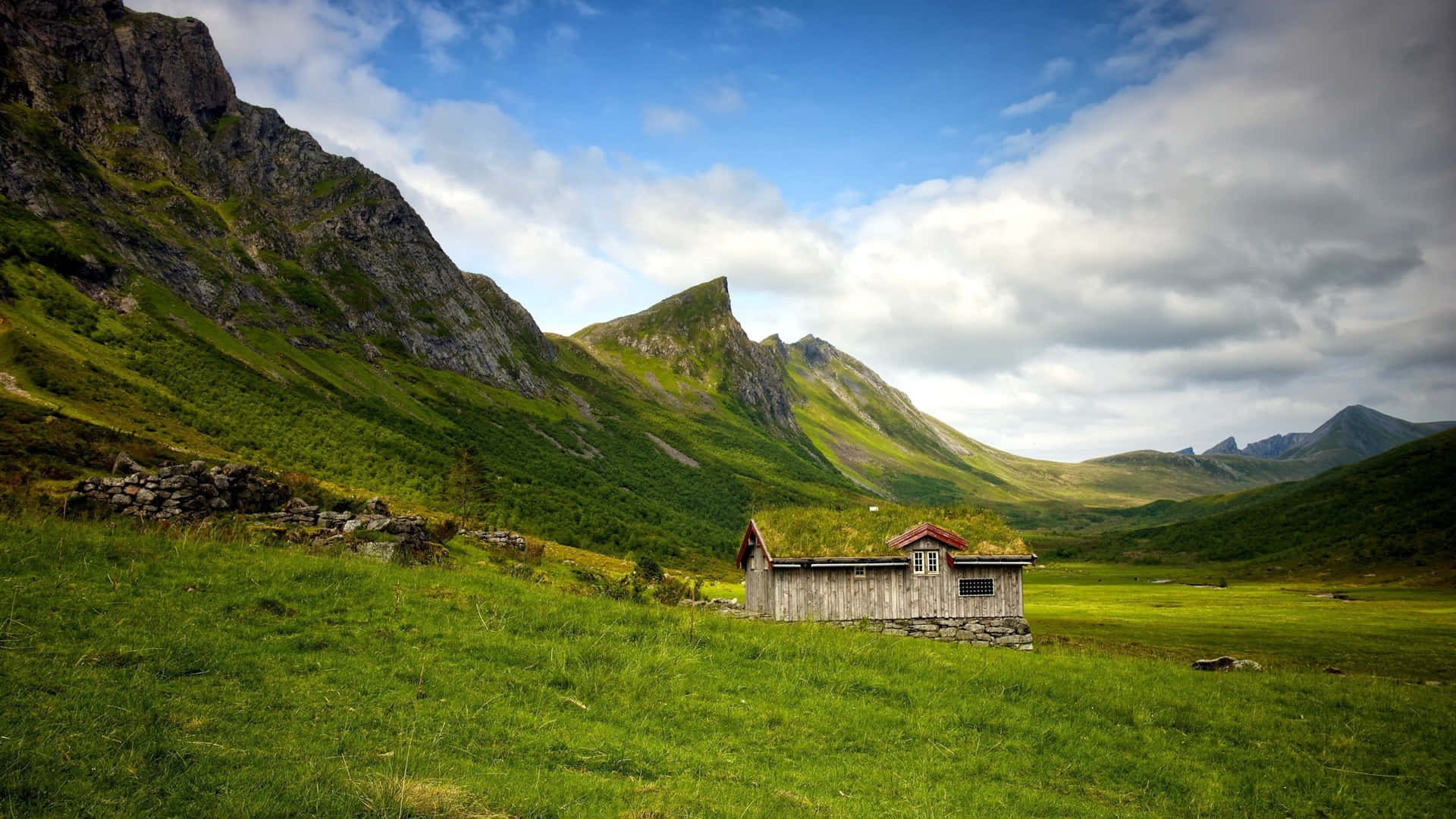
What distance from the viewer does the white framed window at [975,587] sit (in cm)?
3594

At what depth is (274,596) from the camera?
55.0 ft

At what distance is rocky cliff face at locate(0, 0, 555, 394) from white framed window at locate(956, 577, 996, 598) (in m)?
103

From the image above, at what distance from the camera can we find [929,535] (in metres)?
35.8

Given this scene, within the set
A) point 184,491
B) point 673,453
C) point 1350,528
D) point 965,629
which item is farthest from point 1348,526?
point 184,491

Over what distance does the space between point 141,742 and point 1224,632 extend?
5534 cm

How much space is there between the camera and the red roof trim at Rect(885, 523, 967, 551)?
117ft

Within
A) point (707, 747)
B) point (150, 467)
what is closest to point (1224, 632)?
point (707, 747)

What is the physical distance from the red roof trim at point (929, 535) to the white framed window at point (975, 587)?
2001 millimetres

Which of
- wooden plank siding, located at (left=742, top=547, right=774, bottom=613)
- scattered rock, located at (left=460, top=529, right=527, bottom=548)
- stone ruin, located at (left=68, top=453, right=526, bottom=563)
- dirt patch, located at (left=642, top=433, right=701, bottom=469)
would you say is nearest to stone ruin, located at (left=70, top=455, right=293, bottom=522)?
stone ruin, located at (left=68, top=453, right=526, bottom=563)

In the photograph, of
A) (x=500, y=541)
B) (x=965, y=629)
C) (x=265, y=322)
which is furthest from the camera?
(x=265, y=322)

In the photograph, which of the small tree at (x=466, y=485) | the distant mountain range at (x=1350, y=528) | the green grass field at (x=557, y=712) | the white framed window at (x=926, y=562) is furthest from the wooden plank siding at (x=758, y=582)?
the distant mountain range at (x=1350, y=528)

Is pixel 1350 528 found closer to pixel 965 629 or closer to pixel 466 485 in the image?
pixel 965 629

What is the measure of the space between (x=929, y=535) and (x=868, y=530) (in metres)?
3.45

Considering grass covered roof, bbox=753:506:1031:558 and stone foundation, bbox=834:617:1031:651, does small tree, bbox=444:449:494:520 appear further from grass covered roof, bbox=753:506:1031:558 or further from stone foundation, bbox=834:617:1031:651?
stone foundation, bbox=834:617:1031:651
